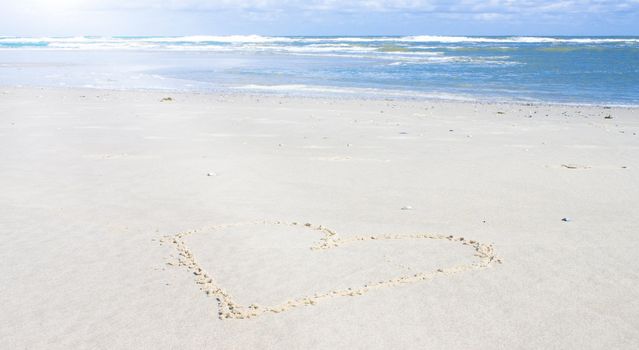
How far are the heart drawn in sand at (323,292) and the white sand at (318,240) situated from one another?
2 centimetres

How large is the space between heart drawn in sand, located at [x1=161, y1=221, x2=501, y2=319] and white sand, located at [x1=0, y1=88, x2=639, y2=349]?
0.02 m

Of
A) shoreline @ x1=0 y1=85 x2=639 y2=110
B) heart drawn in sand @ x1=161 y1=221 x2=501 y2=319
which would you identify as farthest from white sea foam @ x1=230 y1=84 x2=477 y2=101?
heart drawn in sand @ x1=161 y1=221 x2=501 y2=319

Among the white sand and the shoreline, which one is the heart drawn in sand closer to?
the white sand

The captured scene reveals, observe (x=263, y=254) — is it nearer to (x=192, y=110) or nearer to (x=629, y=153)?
(x=629, y=153)

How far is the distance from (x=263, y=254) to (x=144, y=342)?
1.34 metres

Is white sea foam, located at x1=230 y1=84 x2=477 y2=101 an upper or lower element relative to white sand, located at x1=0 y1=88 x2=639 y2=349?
lower

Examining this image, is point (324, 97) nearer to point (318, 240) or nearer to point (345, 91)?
point (345, 91)

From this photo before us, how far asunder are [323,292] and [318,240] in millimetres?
1002

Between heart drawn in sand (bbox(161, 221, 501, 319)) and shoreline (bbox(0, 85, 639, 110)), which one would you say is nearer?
heart drawn in sand (bbox(161, 221, 501, 319))

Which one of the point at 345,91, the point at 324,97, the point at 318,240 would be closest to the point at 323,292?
the point at 318,240

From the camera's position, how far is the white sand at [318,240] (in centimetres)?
331

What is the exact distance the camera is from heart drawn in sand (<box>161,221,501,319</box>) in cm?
352

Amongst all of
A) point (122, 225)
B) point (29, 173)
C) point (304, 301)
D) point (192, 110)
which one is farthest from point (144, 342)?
point (192, 110)

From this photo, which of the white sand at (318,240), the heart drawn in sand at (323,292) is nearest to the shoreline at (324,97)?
the white sand at (318,240)
